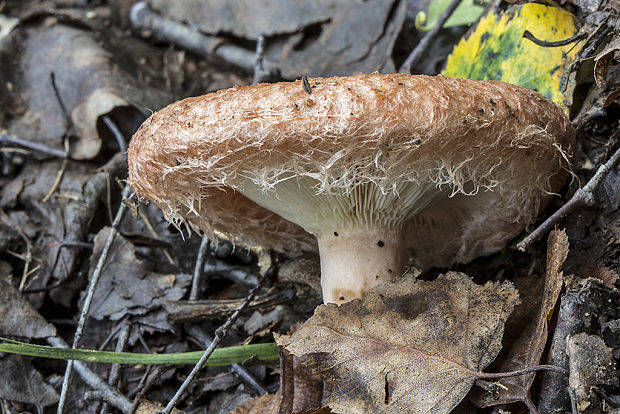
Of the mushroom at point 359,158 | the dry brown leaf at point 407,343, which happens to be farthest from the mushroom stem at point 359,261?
the dry brown leaf at point 407,343

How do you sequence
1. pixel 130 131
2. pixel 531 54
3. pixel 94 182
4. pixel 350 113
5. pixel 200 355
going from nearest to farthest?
pixel 350 113 < pixel 200 355 < pixel 531 54 < pixel 94 182 < pixel 130 131

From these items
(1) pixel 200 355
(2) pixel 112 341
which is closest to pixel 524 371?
(1) pixel 200 355

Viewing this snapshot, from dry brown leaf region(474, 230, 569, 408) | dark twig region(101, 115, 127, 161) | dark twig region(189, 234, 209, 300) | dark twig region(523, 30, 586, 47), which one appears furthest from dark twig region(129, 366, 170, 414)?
dark twig region(523, 30, 586, 47)

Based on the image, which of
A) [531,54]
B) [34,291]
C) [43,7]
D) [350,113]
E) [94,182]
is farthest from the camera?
[43,7]

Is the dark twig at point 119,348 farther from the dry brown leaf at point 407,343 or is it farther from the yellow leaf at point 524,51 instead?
the yellow leaf at point 524,51

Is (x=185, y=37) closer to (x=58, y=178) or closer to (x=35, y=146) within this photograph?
(x=35, y=146)

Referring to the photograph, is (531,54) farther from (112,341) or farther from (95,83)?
(95,83)

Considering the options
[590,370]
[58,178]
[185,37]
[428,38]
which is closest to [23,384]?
[58,178]
